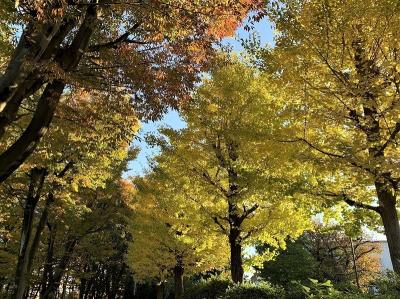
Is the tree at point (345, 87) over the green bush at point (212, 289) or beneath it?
over

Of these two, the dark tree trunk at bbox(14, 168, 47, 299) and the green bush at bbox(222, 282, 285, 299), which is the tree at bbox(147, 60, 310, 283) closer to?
the green bush at bbox(222, 282, 285, 299)

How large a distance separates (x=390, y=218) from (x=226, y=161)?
4819 mm

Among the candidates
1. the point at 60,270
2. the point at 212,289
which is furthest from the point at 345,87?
the point at 60,270

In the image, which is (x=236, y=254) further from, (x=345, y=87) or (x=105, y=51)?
(x=105, y=51)

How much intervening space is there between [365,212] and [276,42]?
4.63 m

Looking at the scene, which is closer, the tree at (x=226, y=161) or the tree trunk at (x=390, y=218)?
the tree trunk at (x=390, y=218)

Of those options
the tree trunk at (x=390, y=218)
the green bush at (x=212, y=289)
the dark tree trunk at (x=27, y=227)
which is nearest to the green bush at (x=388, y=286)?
the tree trunk at (x=390, y=218)

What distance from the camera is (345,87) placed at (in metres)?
7.26

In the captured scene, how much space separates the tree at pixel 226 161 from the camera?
1152cm

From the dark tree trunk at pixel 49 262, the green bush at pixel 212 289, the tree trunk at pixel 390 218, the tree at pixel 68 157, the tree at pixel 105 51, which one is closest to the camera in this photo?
the tree at pixel 105 51

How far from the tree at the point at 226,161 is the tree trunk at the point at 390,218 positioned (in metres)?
3.05

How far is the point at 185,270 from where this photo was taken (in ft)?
62.4

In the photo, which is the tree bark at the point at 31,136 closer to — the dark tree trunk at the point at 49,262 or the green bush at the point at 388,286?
the green bush at the point at 388,286

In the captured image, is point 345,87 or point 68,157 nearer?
point 345,87
